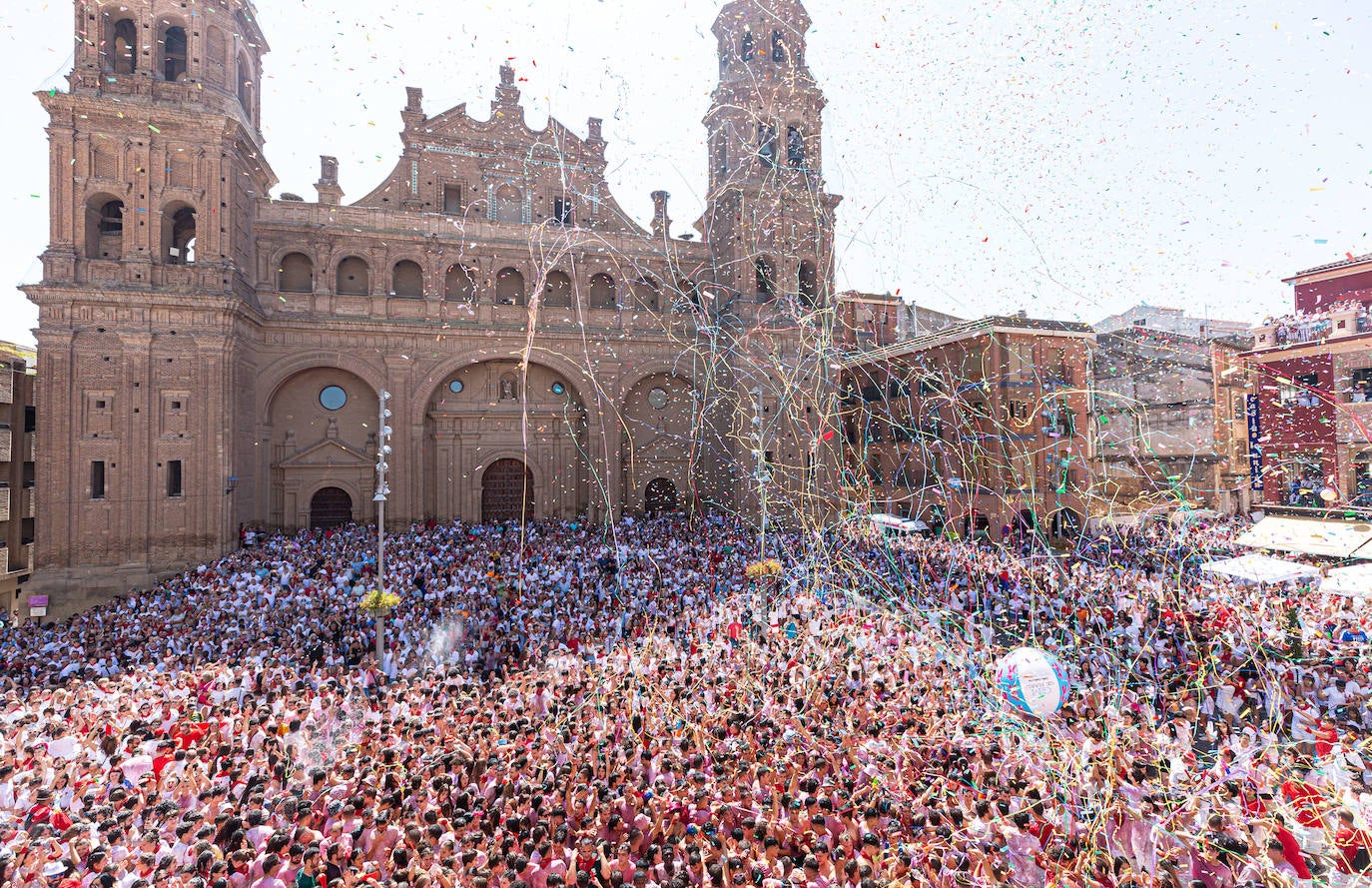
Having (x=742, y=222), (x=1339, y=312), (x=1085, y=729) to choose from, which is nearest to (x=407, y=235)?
(x=742, y=222)

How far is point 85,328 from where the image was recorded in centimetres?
1964

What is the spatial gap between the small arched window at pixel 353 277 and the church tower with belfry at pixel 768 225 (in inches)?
539

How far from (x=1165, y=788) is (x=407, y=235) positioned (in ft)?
87.9

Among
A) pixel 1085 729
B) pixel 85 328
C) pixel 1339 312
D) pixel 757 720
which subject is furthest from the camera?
pixel 1339 312

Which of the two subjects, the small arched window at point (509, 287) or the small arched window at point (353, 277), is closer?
the small arched window at point (353, 277)

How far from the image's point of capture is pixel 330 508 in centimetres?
2495

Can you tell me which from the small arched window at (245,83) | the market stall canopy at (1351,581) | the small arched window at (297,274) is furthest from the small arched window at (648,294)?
the market stall canopy at (1351,581)

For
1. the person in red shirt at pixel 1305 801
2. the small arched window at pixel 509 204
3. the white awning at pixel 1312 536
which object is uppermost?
the small arched window at pixel 509 204

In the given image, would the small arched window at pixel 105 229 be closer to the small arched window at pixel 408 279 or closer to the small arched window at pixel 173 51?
the small arched window at pixel 173 51

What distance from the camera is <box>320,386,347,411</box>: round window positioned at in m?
24.9

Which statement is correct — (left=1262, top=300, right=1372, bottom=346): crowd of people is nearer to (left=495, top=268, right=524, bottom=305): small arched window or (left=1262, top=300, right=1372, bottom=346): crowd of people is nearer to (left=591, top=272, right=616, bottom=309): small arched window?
(left=591, top=272, right=616, bottom=309): small arched window

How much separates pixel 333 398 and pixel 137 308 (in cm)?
642

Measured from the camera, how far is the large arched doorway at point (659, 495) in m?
27.8

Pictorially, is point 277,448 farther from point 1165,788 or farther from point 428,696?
point 1165,788
